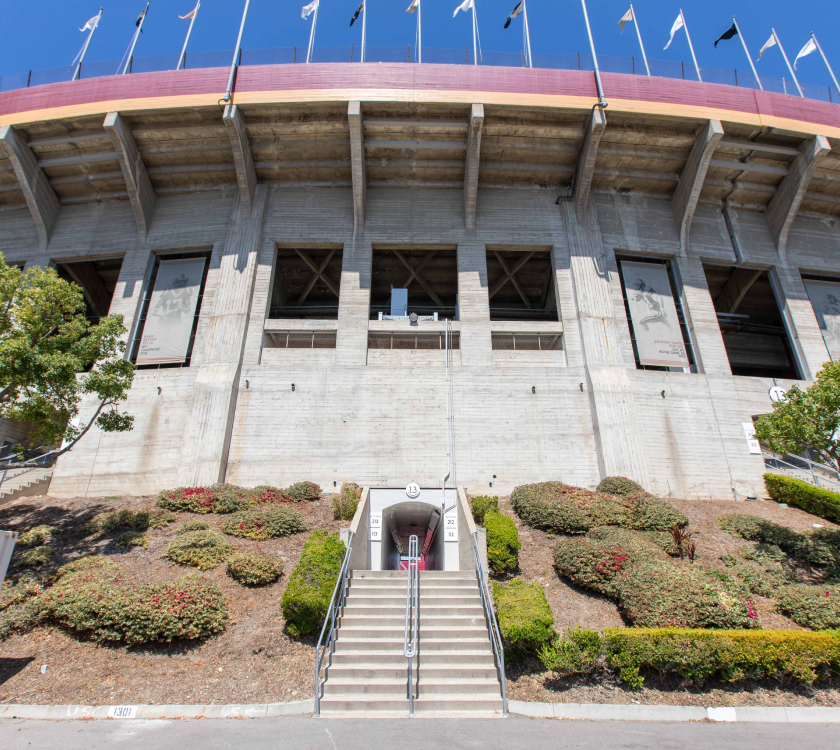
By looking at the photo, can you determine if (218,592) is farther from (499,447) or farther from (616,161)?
(616,161)

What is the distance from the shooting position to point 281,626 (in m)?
9.52

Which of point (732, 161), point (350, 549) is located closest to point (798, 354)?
point (732, 161)

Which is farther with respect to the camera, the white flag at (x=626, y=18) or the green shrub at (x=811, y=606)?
the white flag at (x=626, y=18)

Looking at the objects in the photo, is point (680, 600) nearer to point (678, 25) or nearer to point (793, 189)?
point (793, 189)

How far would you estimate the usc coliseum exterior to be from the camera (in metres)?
19.2

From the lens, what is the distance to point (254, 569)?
429 inches

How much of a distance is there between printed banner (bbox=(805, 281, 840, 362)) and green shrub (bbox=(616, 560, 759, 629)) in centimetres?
1851

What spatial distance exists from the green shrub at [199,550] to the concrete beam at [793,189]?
90.7 feet

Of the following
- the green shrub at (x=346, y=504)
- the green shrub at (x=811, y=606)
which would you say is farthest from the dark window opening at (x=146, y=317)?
the green shrub at (x=811, y=606)

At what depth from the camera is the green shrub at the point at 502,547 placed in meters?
11.4

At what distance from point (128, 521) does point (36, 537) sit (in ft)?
7.13

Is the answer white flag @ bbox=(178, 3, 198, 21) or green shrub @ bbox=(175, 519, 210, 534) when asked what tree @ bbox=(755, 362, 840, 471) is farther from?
white flag @ bbox=(178, 3, 198, 21)

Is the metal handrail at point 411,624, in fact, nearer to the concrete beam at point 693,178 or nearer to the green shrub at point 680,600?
the green shrub at point 680,600

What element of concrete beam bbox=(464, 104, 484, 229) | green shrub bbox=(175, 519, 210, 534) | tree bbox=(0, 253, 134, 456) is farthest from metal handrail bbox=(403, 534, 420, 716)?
concrete beam bbox=(464, 104, 484, 229)
